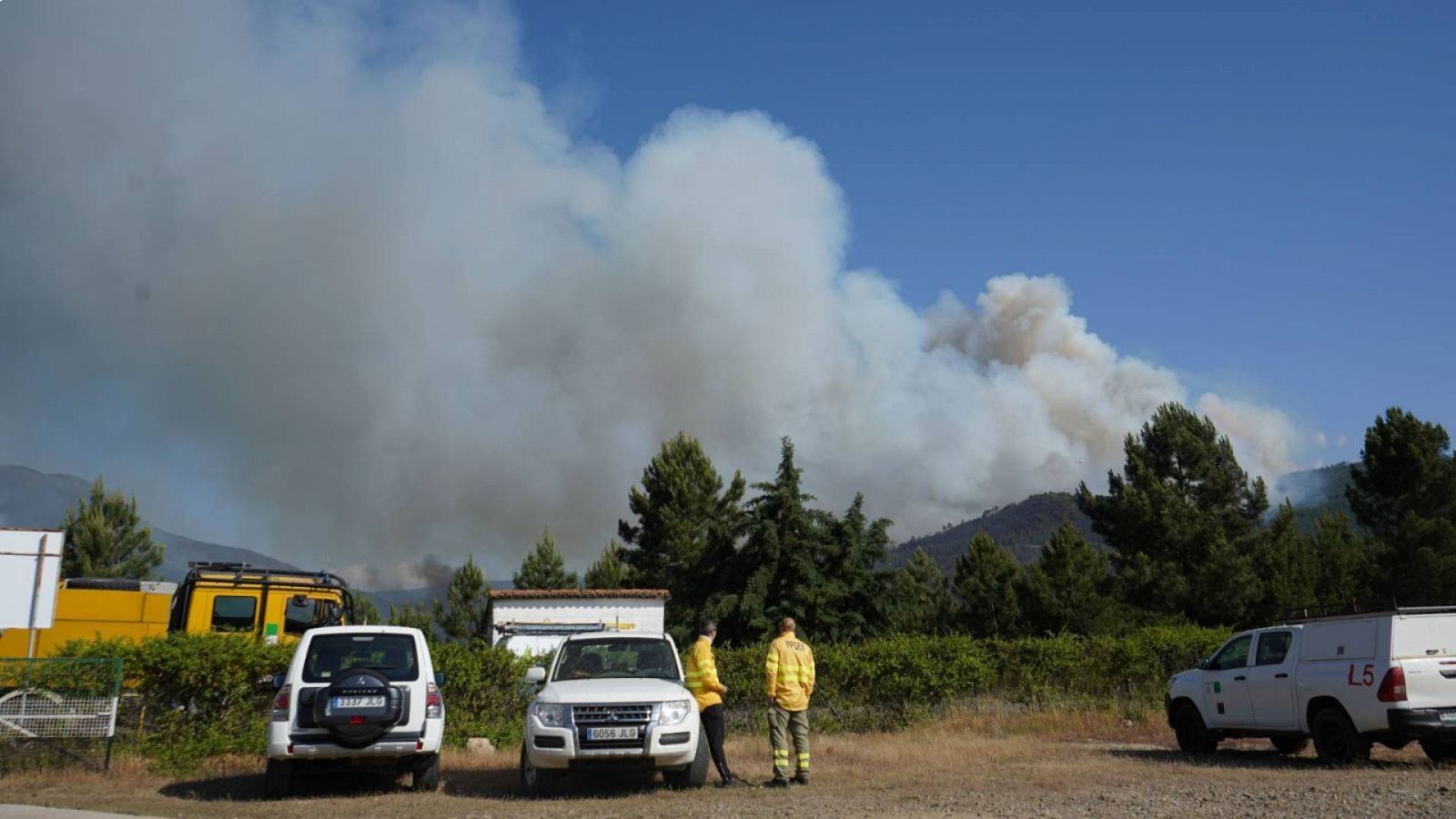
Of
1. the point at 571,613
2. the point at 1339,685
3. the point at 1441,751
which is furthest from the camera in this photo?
the point at 571,613

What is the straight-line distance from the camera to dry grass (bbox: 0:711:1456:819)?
9.83m

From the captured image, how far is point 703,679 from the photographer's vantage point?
12.1 meters

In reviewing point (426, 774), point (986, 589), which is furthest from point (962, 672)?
point (986, 589)

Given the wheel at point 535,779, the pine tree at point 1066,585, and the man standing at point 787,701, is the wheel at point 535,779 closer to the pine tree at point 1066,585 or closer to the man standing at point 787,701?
the man standing at point 787,701

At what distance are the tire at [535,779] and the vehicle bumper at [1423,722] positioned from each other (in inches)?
379

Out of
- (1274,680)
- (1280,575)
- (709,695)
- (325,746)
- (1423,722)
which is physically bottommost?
(325,746)

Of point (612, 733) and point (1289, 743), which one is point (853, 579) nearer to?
point (1289, 743)

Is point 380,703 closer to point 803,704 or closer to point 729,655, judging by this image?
point 803,704

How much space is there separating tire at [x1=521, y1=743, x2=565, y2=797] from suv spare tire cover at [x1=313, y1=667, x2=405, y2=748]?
4.94 ft

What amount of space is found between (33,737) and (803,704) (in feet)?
31.2

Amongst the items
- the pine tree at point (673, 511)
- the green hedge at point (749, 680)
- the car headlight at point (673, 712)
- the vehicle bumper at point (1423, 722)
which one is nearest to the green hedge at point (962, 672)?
the green hedge at point (749, 680)

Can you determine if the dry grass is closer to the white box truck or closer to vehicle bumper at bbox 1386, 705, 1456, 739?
vehicle bumper at bbox 1386, 705, 1456, 739

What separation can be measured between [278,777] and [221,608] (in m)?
8.30

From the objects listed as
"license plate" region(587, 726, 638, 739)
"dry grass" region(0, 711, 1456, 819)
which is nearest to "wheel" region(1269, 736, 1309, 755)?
"dry grass" region(0, 711, 1456, 819)
